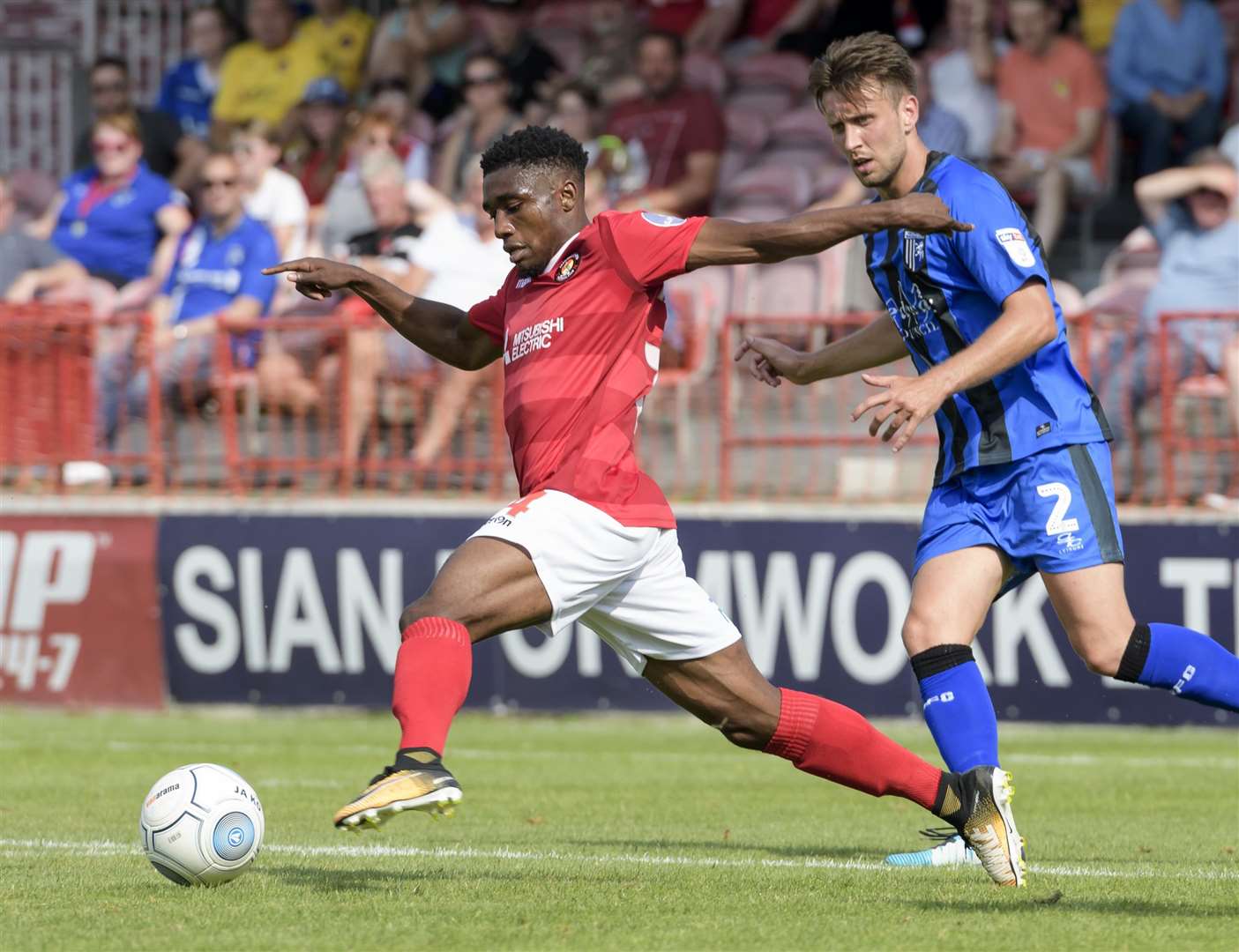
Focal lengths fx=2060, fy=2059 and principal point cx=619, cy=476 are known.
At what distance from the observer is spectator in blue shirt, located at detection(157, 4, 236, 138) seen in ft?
60.3

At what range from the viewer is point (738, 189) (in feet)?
50.2

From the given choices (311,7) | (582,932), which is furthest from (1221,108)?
(582,932)

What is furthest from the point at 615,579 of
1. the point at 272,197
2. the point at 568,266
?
the point at 272,197

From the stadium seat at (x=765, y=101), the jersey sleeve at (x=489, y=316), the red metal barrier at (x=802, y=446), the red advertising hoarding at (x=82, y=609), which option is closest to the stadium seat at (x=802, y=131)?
the stadium seat at (x=765, y=101)

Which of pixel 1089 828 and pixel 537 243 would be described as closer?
pixel 537 243

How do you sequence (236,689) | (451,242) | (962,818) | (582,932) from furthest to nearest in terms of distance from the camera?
(451,242)
(236,689)
(962,818)
(582,932)

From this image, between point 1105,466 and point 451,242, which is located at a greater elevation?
point 451,242

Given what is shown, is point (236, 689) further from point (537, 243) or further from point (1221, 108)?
point (1221, 108)

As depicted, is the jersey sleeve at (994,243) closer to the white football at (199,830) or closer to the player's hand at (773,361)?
the player's hand at (773,361)

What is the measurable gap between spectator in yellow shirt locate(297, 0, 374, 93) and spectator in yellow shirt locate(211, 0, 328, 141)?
0.08 m

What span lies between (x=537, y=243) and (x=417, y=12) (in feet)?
40.2

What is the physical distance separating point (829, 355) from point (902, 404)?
139cm

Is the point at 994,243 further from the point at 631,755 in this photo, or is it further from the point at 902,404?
the point at 631,755

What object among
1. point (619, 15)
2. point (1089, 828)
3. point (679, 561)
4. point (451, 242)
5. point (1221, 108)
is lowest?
point (1089, 828)
